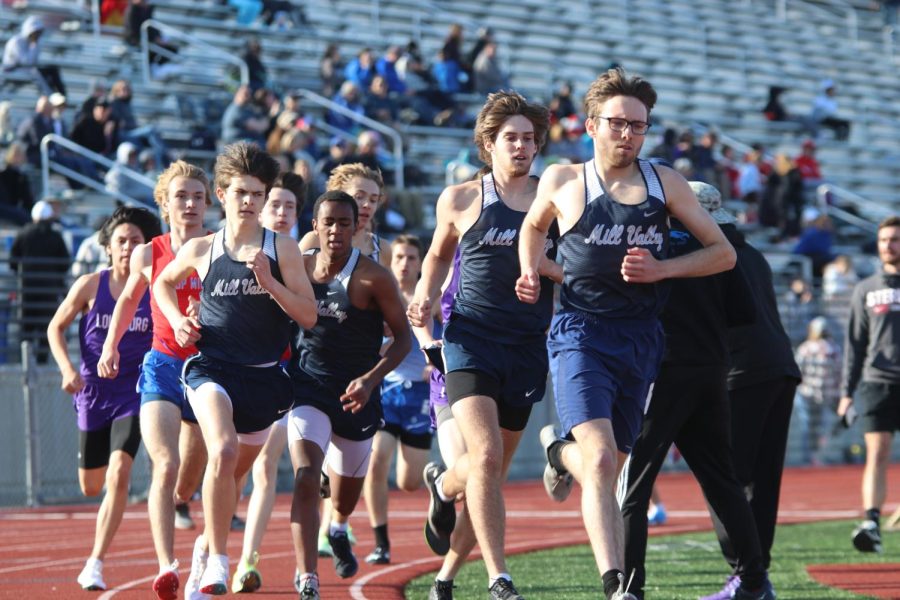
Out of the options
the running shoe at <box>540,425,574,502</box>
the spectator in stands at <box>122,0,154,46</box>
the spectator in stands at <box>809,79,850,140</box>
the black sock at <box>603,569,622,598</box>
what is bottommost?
the black sock at <box>603,569,622,598</box>

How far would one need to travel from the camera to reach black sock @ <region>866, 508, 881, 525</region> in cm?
1087

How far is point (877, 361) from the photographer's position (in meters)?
11.5

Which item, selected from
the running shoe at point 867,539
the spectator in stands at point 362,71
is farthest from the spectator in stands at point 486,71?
the running shoe at point 867,539

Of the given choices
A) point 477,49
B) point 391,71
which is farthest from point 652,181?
point 477,49

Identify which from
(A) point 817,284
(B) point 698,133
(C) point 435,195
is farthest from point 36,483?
(B) point 698,133

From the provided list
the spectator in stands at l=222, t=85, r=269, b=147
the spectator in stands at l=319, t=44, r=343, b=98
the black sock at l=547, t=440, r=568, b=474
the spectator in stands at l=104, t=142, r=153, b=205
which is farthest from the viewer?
the spectator in stands at l=319, t=44, r=343, b=98

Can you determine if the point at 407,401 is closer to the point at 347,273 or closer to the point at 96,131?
the point at 347,273

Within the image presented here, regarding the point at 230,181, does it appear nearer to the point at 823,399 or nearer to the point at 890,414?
the point at 890,414

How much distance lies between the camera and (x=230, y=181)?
25.1ft

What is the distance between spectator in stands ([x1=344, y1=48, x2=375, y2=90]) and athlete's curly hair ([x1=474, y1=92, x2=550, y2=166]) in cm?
1584

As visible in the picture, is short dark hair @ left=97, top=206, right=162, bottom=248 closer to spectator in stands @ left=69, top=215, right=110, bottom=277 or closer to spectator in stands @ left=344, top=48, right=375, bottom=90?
spectator in stands @ left=69, top=215, right=110, bottom=277

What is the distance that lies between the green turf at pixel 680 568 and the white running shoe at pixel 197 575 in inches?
48.8

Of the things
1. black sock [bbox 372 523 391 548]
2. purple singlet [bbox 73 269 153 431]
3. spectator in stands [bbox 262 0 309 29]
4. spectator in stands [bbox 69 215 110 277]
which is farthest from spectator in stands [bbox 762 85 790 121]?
purple singlet [bbox 73 269 153 431]

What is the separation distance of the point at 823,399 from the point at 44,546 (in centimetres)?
1339
